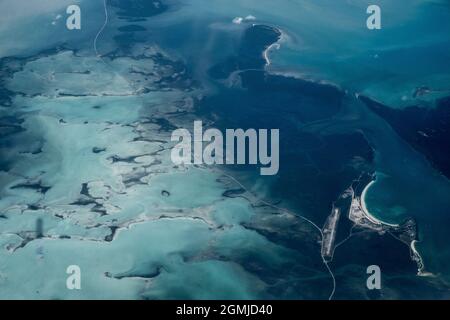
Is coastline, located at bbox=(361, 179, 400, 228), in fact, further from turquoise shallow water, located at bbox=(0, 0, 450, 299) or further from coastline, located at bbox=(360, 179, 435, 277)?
turquoise shallow water, located at bbox=(0, 0, 450, 299)

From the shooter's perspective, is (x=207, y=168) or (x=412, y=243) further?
(x=207, y=168)

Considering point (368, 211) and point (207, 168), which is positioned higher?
point (207, 168)

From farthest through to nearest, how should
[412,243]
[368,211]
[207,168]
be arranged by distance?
[207,168] < [368,211] < [412,243]

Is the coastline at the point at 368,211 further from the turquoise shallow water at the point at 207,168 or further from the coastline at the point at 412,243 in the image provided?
the turquoise shallow water at the point at 207,168

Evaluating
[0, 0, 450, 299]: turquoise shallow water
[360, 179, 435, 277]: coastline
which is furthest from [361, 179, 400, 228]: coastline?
[0, 0, 450, 299]: turquoise shallow water

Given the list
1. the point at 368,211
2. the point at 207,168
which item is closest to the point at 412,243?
the point at 368,211

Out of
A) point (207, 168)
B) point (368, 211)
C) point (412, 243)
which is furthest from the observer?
point (207, 168)

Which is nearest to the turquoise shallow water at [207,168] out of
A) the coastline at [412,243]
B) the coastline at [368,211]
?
the coastline at [412,243]

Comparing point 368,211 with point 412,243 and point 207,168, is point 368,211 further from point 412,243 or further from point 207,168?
point 207,168

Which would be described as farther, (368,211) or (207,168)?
(207,168)

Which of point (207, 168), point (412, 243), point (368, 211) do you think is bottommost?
point (412, 243)
